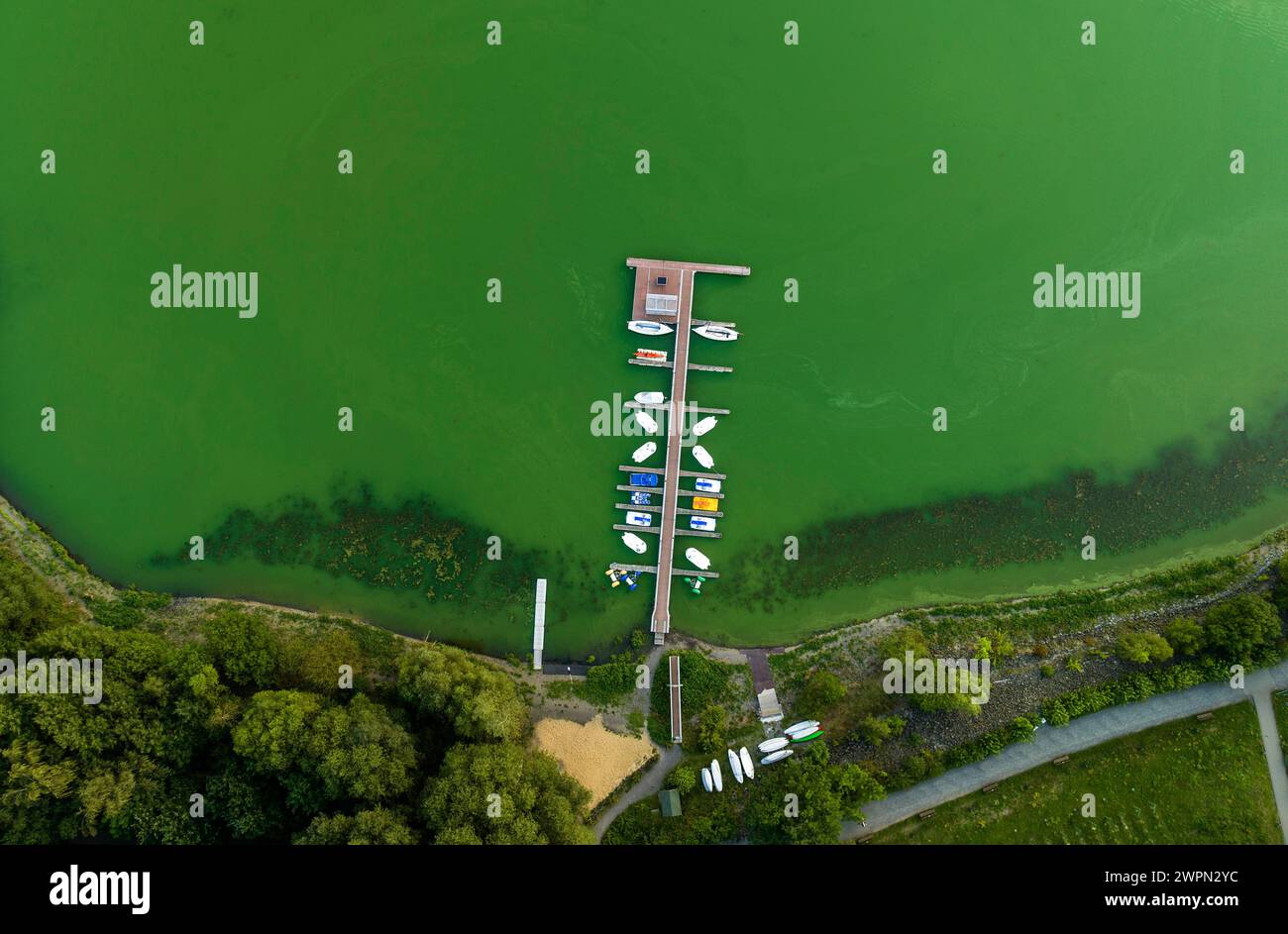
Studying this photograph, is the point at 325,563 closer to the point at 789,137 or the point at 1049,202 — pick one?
the point at 789,137

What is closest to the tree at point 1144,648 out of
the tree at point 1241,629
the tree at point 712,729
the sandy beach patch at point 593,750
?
the tree at point 1241,629

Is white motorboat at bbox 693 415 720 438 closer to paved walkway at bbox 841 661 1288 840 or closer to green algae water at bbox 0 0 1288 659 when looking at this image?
green algae water at bbox 0 0 1288 659

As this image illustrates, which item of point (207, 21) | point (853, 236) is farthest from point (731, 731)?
point (207, 21)

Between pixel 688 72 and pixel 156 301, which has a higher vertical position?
pixel 688 72

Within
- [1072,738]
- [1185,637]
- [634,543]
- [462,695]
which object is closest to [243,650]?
[462,695]

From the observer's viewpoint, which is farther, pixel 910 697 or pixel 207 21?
pixel 207 21

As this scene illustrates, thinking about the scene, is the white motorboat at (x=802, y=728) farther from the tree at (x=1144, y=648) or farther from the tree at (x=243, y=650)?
the tree at (x=243, y=650)
